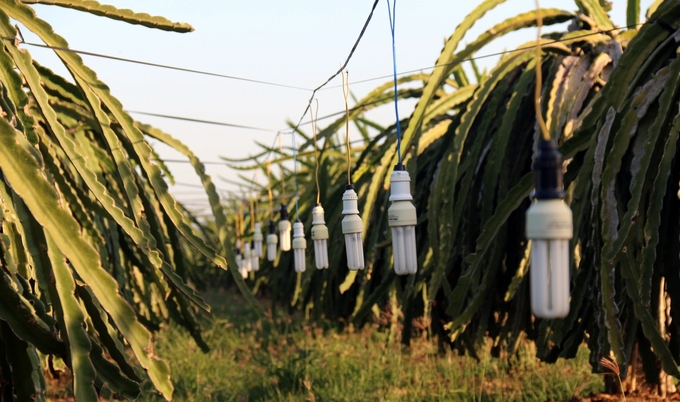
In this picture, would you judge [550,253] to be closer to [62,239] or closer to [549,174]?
[549,174]

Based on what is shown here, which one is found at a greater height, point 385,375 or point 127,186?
point 127,186

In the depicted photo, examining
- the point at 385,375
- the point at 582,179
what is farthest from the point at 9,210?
the point at 385,375

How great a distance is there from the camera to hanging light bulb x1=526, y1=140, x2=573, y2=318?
174cm

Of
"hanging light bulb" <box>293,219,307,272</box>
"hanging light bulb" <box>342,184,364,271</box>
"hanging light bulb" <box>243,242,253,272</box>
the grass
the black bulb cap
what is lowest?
the grass

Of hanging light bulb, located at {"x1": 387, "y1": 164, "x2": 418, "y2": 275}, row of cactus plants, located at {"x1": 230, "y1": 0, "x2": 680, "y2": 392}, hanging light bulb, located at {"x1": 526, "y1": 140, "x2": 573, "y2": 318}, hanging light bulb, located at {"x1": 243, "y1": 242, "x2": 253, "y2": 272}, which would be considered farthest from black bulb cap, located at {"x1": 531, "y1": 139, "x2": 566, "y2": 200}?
hanging light bulb, located at {"x1": 243, "y1": 242, "x2": 253, "y2": 272}

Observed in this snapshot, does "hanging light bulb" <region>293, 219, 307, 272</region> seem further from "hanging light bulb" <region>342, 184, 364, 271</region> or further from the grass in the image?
"hanging light bulb" <region>342, 184, 364, 271</region>

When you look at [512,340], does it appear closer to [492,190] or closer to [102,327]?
[492,190]

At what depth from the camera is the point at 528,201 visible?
548 cm

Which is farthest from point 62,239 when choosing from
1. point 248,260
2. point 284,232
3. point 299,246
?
point 248,260

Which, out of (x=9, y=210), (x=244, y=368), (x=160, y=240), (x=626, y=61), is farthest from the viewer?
(x=244, y=368)

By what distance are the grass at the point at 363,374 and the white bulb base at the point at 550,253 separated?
127 inches

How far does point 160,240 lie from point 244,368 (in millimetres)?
3043

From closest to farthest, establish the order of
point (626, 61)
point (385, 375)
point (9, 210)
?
1. point (9, 210)
2. point (626, 61)
3. point (385, 375)

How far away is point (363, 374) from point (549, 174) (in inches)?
185
